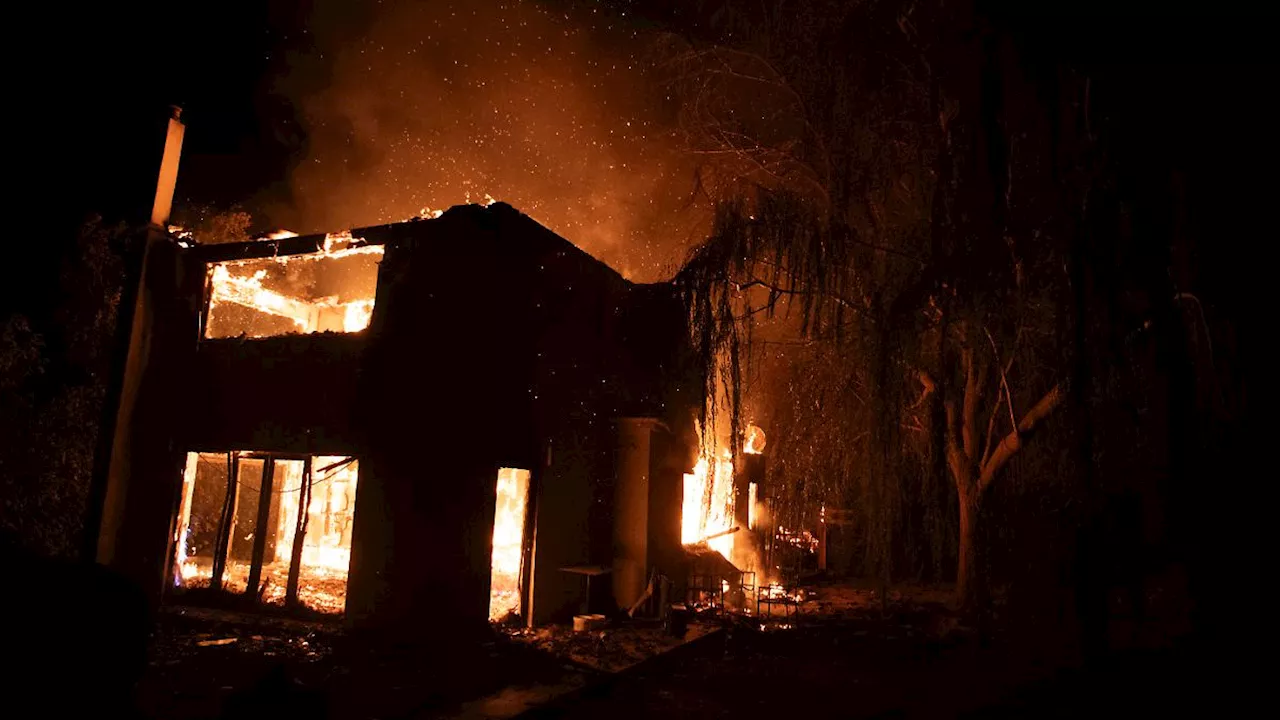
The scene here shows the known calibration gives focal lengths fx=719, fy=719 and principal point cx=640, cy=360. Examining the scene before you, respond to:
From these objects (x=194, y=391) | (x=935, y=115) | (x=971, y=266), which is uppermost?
(x=935, y=115)

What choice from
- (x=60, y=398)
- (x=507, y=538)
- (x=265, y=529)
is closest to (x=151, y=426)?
(x=265, y=529)

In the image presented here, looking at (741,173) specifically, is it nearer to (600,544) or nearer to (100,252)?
(600,544)

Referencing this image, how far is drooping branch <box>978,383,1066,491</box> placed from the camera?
13398 mm

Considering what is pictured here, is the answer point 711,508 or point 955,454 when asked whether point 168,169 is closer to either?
point 711,508

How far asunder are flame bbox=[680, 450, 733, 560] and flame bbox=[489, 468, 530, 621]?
174 inches

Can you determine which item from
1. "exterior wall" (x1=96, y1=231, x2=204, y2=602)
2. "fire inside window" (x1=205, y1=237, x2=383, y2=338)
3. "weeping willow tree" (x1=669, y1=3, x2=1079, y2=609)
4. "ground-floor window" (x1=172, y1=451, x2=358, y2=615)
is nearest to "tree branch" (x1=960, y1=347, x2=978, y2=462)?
"weeping willow tree" (x1=669, y1=3, x2=1079, y2=609)

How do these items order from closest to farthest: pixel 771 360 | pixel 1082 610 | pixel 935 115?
1. pixel 1082 610
2. pixel 935 115
3. pixel 771 360

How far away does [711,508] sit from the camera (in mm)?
18938

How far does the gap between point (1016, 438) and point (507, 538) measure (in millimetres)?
10519

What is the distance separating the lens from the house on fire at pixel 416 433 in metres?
10.7

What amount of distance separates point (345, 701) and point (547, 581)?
4.79 meters

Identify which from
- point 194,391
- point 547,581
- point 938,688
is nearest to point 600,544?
point 547,581

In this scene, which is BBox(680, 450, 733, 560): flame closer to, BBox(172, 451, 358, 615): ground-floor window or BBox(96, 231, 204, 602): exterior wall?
BBox(172, 451, 358, 615): ground-floor window

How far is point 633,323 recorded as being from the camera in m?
16.3
